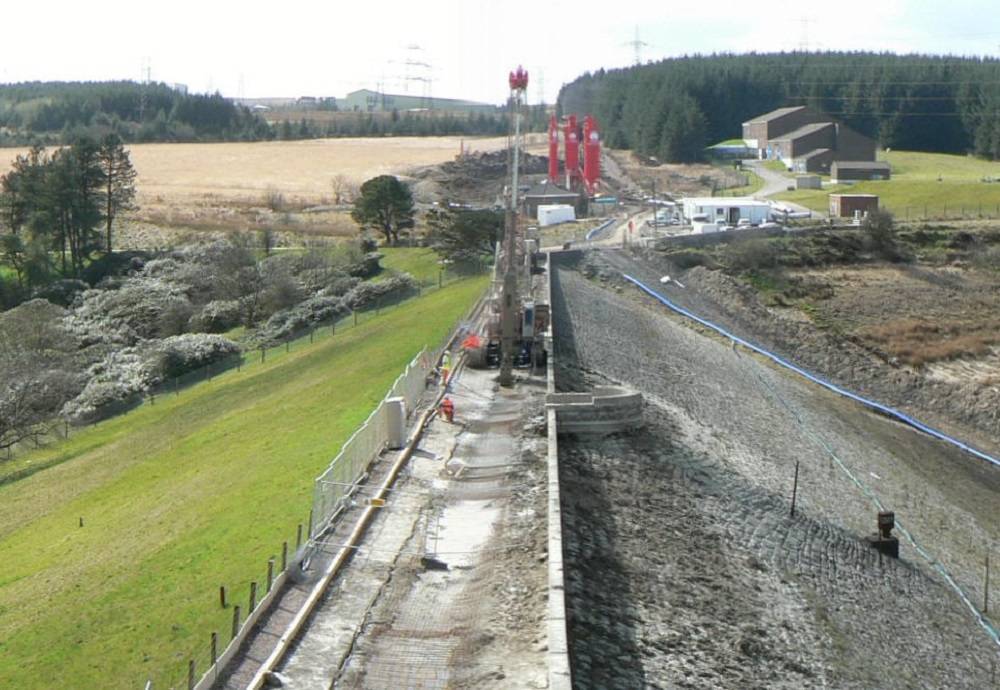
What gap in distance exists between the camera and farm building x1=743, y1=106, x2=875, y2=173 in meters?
93.5

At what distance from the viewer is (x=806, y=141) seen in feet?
322

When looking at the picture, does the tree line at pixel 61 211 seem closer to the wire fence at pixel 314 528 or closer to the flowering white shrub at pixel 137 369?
the flowering white shrub at pixel 137 369

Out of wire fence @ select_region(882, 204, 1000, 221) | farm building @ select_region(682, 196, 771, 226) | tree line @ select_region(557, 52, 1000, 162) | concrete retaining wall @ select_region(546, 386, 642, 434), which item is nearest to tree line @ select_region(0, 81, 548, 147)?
tree line @ select_region(557, 52, 1000, 162)

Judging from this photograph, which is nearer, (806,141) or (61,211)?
(61,211)

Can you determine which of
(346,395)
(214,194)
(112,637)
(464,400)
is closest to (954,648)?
(464,400)

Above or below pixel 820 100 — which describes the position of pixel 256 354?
below

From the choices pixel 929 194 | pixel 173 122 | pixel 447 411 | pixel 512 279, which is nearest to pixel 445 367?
pixel 512 279

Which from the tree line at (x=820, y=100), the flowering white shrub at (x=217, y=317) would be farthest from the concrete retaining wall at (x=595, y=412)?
the tree line at (x=820, y=100)

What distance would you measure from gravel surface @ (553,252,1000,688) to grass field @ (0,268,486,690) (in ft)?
16.2

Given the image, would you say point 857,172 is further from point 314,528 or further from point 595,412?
point 314,528

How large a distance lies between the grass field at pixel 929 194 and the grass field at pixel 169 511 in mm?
37485

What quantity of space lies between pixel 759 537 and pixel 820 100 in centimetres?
10535

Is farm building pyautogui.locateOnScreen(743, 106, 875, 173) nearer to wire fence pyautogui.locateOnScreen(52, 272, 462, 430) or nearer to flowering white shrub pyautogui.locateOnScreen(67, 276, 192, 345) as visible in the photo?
wire fence pyautogui.locateOnScreen(52, 272, 462, 430)

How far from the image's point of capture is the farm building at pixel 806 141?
93.5 metres
